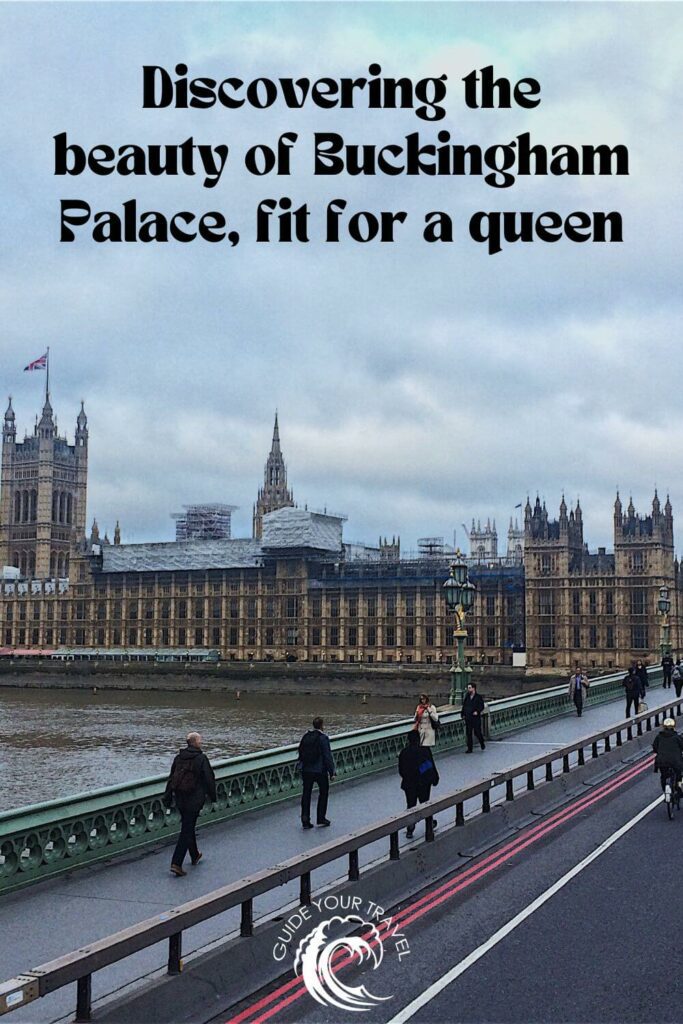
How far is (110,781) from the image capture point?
1539 inches

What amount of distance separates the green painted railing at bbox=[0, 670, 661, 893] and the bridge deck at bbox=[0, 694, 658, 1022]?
0.62 ft

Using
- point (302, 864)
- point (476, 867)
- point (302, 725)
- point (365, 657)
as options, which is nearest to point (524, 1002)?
point (302, 864)

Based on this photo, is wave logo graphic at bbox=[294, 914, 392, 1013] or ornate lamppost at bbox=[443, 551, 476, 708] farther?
ornate lamppost at bbox=[443, 551, 476, 708]

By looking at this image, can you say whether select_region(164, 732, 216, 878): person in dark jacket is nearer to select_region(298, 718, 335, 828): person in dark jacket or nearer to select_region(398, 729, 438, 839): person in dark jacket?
select_region(298, 718, 335, 828): person in dark jacket

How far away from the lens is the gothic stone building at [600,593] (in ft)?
388

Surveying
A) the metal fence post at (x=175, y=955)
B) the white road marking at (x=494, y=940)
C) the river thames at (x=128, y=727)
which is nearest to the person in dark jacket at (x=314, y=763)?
the white road marking at (x=494, y=940)

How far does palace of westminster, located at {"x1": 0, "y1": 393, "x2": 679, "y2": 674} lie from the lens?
120m

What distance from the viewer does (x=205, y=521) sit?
170750 millimetres

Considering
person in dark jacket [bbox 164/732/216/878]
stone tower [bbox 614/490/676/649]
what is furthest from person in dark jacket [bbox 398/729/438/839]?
stone tower [bbox 614/490/676/649]

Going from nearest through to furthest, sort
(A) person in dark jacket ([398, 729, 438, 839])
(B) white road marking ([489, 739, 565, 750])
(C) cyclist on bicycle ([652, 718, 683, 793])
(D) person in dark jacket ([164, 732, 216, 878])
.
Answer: (D) person in dark jacket ([164, 732, 216, 878]) < (A) person in dark jacket ([398, 729, 438, 839]) < (C) cyclist on bicycle ([652, 718, 683, 793]) < (B) white road marking ([489, 739, 565, 750])

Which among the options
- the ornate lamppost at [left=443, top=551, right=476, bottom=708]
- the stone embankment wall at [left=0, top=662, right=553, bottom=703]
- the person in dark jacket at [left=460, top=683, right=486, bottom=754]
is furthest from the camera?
the stone embankment wall at [left=0, top=662, right=553, bottom=703]

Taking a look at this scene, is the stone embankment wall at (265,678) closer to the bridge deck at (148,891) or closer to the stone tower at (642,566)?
the stone tower at (642,566)

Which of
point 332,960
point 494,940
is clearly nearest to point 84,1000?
point 332,960

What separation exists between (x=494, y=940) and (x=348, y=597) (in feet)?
412
